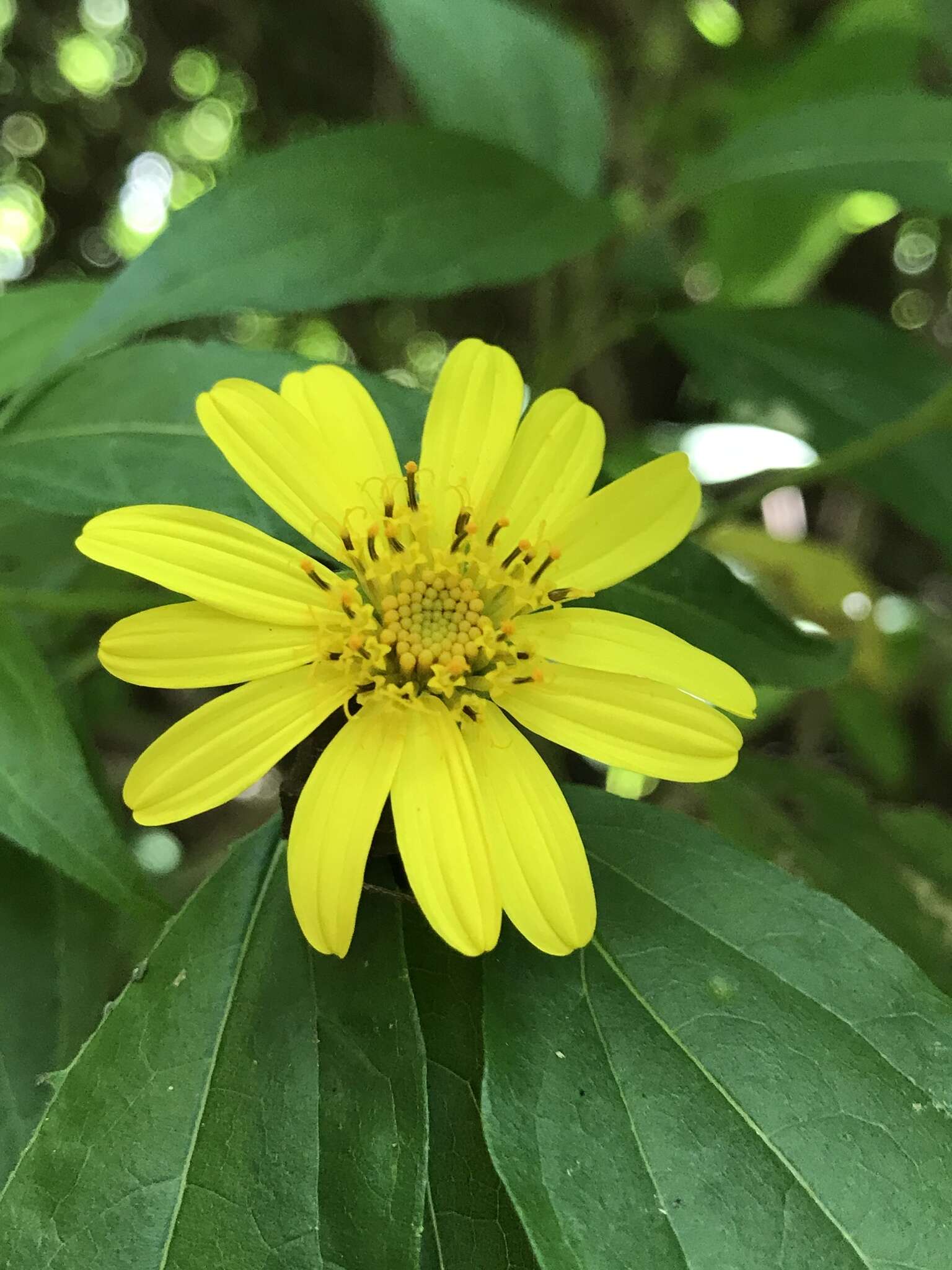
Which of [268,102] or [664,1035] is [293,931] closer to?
[664,1035]

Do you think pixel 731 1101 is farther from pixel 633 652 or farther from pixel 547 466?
pixel 547 466

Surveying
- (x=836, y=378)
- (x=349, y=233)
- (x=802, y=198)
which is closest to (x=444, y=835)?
(x=349, y=233)

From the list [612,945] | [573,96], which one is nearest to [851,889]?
[612,945]

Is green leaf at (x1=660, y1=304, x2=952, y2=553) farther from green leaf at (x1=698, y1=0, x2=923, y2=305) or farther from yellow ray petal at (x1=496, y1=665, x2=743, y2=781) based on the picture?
yellow ray petal at (x1=496, y1=665, x2=743, y2=781)

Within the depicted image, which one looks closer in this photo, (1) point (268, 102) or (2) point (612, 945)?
(2) point (612, 945)

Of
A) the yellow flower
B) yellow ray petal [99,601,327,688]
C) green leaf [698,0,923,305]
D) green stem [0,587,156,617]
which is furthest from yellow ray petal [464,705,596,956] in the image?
green leaf [698,0,923,305]

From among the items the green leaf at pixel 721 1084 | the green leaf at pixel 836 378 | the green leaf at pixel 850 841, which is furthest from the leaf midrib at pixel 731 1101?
the green leaf at pixel 836 378
